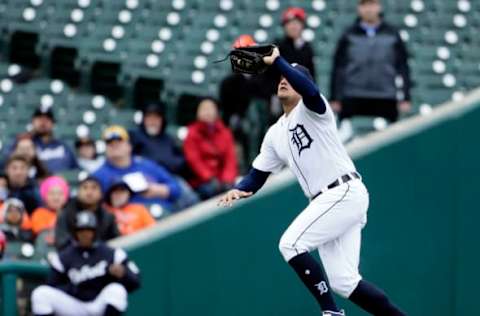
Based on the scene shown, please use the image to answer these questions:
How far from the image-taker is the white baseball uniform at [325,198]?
730 centimetres

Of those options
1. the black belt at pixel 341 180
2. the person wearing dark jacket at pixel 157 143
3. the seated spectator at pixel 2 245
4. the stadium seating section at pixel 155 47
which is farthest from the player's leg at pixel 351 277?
the stadium seating section at pixel 155 47

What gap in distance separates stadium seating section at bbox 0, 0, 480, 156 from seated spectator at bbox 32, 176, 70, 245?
1.49 m

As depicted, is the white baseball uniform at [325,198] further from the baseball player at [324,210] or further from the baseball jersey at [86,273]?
the baseball jersey at [86,273]

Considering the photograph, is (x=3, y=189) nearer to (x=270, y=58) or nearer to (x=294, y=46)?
(x=294, y=46)

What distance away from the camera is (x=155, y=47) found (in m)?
12.2

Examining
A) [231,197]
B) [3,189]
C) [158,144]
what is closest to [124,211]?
[3,189]

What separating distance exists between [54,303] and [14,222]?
4.08 feet

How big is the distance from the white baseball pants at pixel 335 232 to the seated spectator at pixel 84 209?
2.06 metres

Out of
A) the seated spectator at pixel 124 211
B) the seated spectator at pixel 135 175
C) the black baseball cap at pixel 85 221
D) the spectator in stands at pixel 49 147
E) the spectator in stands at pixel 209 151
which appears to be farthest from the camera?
the spectator in stands at pixel 49 147

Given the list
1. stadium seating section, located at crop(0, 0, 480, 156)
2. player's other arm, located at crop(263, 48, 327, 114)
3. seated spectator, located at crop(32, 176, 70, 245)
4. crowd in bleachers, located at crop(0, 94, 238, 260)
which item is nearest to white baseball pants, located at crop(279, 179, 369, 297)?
player's other arm, located at crop(263, 48, 327, 114)

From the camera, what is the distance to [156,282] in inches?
360

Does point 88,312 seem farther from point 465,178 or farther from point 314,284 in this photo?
point 465,178

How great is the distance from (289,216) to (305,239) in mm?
1872

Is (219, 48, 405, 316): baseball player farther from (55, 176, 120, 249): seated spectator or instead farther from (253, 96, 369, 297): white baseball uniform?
(55, 176, 120, 249): seated spectator
